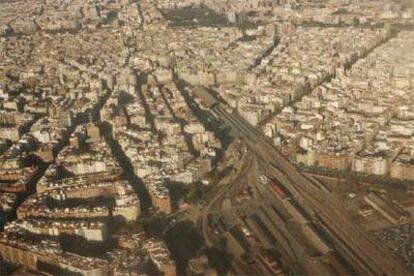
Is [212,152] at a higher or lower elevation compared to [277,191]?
higher

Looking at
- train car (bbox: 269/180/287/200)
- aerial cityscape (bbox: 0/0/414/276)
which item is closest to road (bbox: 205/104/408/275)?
aerial cityscape (bbox: 0/0/414/276)

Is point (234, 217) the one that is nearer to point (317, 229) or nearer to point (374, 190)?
point (317, 229)

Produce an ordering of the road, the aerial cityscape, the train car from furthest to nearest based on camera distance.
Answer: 1. the train car
2. the aerial cityscape
3. the road

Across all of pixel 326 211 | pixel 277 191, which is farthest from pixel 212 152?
pixel 326 211

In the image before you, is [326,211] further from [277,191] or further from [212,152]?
[212,152]

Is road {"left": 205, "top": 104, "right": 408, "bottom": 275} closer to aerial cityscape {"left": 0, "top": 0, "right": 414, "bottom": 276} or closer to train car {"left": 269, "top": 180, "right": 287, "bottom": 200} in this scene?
aerial cityscape {"left": 0, "top": 0, "right": 414, "bottom": 276}

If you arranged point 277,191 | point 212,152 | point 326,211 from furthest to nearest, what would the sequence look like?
point 212,152 < point 277,191 < point 326,211
